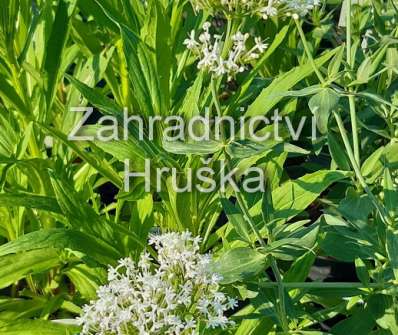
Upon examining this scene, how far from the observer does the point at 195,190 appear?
1.41m

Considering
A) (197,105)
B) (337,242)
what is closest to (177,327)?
(337,242)

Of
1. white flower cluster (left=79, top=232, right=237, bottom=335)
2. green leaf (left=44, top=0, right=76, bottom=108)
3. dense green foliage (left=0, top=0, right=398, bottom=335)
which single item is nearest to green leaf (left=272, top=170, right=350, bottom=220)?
dense green foliage (left=0, top=0, right=398, bottom=335)

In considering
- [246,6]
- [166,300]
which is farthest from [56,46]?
[166,300]

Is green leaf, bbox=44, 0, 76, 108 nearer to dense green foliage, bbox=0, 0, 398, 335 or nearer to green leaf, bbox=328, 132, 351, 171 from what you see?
dense green foliage, bbox=0, 0, 398, 335

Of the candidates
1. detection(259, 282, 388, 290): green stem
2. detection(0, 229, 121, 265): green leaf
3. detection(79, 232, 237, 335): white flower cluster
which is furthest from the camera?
detection(0, 229, 121, 265): green leaf

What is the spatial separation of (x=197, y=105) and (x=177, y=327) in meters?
0.53

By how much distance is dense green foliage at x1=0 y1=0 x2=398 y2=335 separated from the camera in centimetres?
117

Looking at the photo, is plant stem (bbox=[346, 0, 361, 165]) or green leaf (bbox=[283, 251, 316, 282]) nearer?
plant stem (bbox=[346, 0, 361, 165])

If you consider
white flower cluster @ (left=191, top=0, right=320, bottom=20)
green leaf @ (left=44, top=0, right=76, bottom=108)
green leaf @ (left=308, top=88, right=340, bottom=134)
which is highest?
white flower cluster @ (left=191, top=0, right=320, bottom=20)

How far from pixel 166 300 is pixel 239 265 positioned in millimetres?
148

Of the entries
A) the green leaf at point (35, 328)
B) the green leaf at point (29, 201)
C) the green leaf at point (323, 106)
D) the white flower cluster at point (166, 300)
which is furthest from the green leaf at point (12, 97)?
the green leaf at point (323, 106)

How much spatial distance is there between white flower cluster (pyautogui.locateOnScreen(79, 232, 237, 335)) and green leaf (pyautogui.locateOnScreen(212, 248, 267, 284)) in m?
0.03

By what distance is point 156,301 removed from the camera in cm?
102

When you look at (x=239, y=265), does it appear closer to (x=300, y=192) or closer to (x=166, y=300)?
(x=166, y=300)
